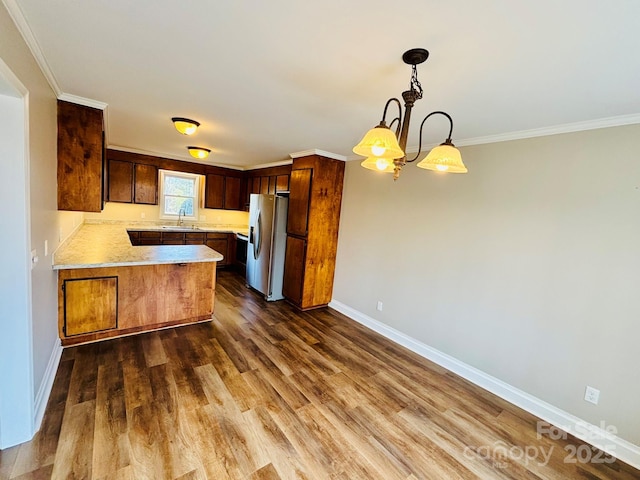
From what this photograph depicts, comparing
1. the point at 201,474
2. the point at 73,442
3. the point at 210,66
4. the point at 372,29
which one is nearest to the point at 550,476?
the point at 201,474

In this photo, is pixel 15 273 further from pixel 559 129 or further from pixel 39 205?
pixel 559 129

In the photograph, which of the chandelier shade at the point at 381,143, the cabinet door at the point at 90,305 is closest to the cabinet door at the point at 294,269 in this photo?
the cabinet door at the point at 90,305

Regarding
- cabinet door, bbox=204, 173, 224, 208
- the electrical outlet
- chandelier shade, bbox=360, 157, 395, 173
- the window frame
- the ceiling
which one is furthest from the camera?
cabinet door, bbox=204, 173, 224, 208

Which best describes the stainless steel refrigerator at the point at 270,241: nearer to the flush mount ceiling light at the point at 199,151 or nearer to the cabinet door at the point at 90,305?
the flush mount ceiling light at the point at 199,151

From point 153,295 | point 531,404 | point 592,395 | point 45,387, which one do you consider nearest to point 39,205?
point 45,387

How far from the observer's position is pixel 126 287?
9.62 ft

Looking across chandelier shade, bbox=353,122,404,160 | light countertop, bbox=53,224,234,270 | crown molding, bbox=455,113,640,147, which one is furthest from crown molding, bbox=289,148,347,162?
chandelier shade, bbox=353,122,404,160

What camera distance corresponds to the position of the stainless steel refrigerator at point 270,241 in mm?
4402

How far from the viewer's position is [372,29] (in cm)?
124

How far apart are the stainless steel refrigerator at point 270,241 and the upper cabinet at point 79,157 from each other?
2.23 metres

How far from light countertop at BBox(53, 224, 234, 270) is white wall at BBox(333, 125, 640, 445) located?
2.52 metres

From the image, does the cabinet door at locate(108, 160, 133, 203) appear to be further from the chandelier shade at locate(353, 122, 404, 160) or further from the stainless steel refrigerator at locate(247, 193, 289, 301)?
the chandelier shade at locate(353, 122, 404, 160)

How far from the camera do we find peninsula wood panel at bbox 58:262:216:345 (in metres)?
2.72

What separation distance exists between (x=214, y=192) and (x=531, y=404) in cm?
614
